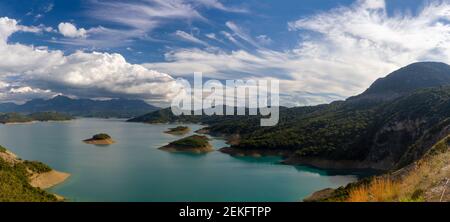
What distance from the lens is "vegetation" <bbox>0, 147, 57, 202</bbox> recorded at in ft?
145

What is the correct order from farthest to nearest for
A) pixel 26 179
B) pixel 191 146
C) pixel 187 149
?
pixel 191 146
pixel 187 149
pixel 26 179

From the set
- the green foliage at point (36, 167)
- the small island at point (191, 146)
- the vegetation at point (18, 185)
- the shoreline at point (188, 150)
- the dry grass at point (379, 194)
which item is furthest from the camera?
the small island at point (191, 146)

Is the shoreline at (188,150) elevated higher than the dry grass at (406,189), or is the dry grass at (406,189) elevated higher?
the dry grass at (406,189)

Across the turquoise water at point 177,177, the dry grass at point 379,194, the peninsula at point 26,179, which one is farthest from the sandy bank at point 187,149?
the dry grass at point 379,194

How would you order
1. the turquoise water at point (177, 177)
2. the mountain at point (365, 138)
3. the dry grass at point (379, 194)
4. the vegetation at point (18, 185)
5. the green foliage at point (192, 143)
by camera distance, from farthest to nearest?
1. the green foliage at point (192, 143)
2. the mountain at point (365, 138)
3. the turquoise water at point (177, 177)
4. the vegetation at point (18, 185)
5. the dry grass at point (379, 194)

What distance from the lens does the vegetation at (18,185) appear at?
1736 inches

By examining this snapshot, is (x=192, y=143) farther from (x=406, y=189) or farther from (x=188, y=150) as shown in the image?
(x=406, y=189)

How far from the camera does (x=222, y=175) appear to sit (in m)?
82.8

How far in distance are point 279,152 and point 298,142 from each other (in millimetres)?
7439

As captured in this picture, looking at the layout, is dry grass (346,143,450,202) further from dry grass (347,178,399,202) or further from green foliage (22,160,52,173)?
green foliage (22,160,52,173)

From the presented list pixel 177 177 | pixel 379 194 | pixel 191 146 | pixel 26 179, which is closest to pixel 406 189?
pixel 379 194

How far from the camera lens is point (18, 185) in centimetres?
5297

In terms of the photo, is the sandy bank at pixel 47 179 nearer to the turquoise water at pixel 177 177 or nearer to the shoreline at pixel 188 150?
the turquoise water at pixel 177 177

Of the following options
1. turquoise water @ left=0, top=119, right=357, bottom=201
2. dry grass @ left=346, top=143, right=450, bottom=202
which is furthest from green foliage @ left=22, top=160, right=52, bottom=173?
dry grass @ left=346, top=143, right=450, bottom=202
